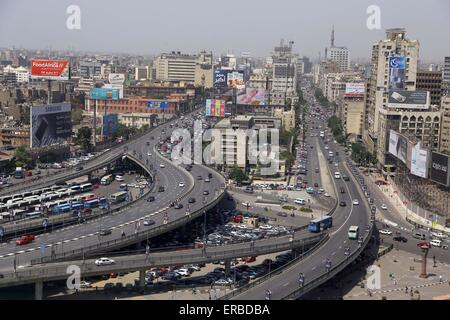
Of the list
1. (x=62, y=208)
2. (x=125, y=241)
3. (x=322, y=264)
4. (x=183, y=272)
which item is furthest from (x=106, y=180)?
(x=322, y=264)

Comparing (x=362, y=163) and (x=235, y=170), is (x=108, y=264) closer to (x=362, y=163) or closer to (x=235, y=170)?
(x=235, y=170)

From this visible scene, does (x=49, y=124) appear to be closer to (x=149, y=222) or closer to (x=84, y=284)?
(x=149, y=222)

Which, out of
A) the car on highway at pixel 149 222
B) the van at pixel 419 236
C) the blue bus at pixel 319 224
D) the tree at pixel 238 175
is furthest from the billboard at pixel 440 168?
the car on highway at pixel 149 222

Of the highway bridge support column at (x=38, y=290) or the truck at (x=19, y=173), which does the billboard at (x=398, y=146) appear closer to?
the truck at (x=19, y=173)

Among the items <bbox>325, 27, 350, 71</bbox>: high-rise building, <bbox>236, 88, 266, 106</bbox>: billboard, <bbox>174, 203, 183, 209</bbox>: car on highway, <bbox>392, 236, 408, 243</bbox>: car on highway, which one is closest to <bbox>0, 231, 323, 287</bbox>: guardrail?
<bbox>392, 236, 408, 243</bbox>: car on highway
